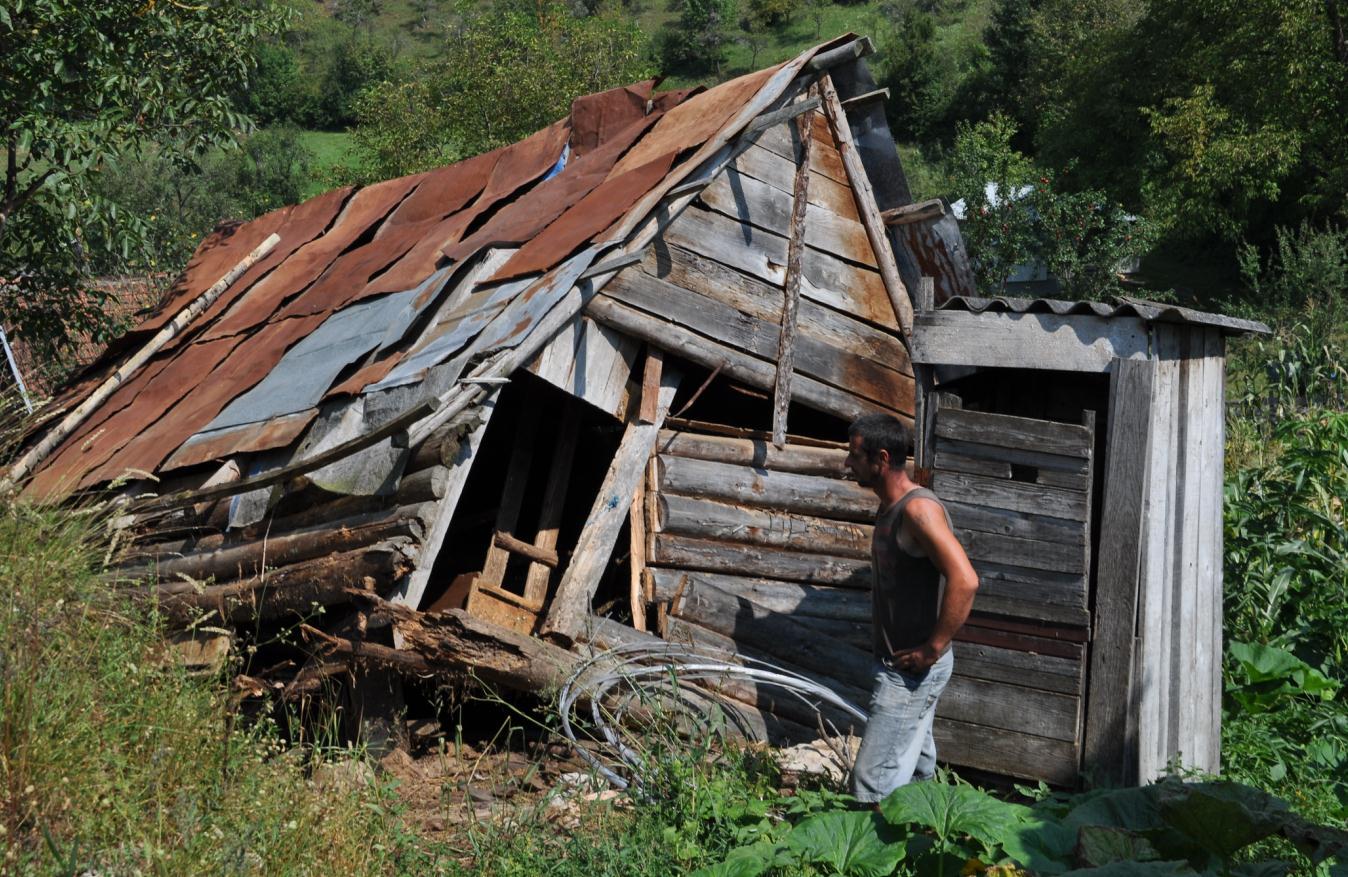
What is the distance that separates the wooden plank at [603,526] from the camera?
6852mm

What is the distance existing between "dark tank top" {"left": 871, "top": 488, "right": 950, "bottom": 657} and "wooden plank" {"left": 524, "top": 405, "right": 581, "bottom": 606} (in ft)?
9.15

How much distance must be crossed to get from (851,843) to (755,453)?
11.9ft

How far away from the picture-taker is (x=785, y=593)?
762cm

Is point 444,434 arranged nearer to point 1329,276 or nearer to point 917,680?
point 917,680

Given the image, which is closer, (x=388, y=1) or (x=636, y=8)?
(x=636, y=8)

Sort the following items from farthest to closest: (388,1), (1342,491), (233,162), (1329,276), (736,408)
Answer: (388,1) < (233,162) < (1329,276) < (736,408) < (1342,491)

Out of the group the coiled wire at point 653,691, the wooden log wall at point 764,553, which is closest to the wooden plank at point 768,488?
the wooden log wall at point 764,553

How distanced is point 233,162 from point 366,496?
32546 millimetres

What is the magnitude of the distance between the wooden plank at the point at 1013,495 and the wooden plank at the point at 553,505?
2.35 meters

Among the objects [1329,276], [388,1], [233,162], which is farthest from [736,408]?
[388,1]

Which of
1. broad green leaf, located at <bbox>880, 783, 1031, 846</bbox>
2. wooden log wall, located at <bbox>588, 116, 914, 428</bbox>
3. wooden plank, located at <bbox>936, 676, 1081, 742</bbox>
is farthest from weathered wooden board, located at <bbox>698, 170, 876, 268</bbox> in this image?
broad green leaf, located at <bbox>880, 783, 1031, 846</bbox>

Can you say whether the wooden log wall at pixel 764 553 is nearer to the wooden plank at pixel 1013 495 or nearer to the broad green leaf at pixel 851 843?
the wooden plank at pixel 1013 495

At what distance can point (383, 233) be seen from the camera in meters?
10.3

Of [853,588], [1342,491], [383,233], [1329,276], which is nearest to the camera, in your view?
[853,588]
